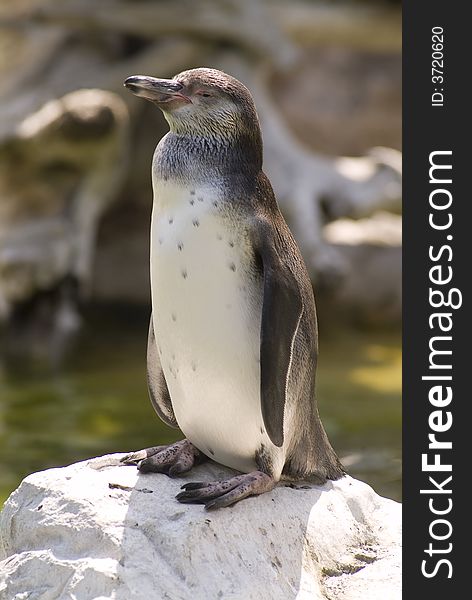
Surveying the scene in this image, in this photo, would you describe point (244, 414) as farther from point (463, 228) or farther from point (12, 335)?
point (12, 335)

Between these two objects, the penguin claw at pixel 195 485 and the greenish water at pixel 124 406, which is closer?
the penguin claw at pixel 195 485

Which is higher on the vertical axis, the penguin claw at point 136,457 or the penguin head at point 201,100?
the penguin head at point 201,100

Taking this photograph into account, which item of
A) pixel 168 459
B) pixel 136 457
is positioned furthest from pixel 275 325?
pixel 136 457

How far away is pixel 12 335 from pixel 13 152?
154 centimetres

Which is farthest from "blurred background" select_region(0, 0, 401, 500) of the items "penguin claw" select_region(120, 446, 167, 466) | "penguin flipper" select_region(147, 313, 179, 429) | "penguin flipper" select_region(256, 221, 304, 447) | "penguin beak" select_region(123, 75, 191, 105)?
"penguin beak" select_region(123, 75, 191, 105)

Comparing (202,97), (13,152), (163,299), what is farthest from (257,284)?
(13,152)

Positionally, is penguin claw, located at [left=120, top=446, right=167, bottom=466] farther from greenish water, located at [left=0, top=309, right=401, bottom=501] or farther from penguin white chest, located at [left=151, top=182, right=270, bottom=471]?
greenish water, located at [left=0, top=309, right=401, bottom=501]

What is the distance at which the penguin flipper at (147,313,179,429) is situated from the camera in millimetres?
3666

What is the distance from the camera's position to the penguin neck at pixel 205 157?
3281mm

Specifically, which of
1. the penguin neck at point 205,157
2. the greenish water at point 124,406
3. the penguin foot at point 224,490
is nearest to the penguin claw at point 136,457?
the penguin foot at point 224,490

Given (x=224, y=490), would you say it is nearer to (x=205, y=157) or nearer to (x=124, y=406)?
(x=205, y=157)

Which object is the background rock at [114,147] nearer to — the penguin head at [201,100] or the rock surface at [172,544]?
the penguin head at [201,100]

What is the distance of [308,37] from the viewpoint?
997cm

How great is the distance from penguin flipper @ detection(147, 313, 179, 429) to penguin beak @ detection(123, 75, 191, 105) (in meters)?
0.71
